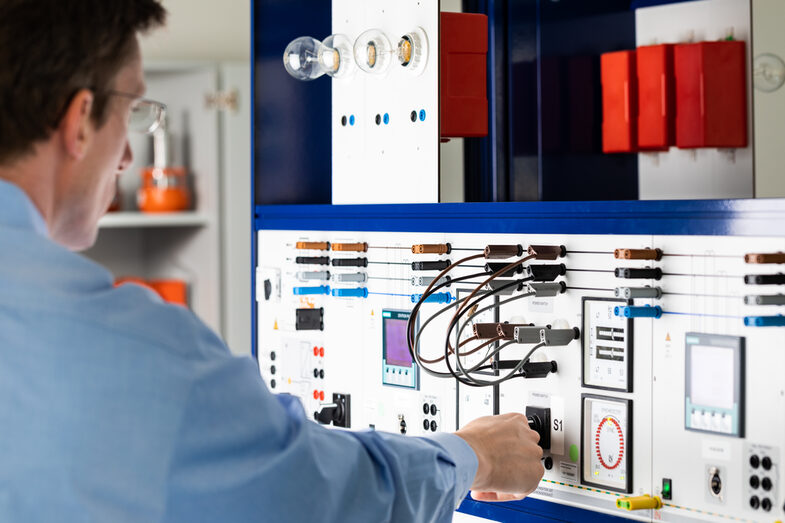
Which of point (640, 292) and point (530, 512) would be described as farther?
point (530, 512)

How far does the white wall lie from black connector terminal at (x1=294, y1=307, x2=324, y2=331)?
5.17ft

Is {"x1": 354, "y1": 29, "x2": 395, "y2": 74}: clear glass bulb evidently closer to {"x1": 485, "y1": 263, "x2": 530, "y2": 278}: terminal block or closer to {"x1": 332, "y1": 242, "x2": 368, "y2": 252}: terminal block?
{"x1": 332, "y1": 242, "x2": 368, "y2": 252}: terminal block

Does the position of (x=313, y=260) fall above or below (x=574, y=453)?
above

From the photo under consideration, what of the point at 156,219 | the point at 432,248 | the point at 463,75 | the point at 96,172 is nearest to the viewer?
the point at 96,172

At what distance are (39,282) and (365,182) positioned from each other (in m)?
0.84

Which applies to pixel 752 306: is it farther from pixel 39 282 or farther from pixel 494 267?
pixel 39 282

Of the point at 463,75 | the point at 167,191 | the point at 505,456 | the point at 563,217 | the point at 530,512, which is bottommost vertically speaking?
the point at 530,512

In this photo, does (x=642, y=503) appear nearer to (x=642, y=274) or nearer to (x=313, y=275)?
(x=642, y=274)

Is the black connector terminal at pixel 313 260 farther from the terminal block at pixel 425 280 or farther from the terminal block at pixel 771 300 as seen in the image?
the terminal block at pixel 771 300

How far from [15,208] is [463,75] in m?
0.85

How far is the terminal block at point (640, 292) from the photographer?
121 cm

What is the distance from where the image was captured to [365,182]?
5.45ft

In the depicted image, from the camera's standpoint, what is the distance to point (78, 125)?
980 millimetres

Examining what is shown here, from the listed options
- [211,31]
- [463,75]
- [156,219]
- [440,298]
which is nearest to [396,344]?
[440,298]
